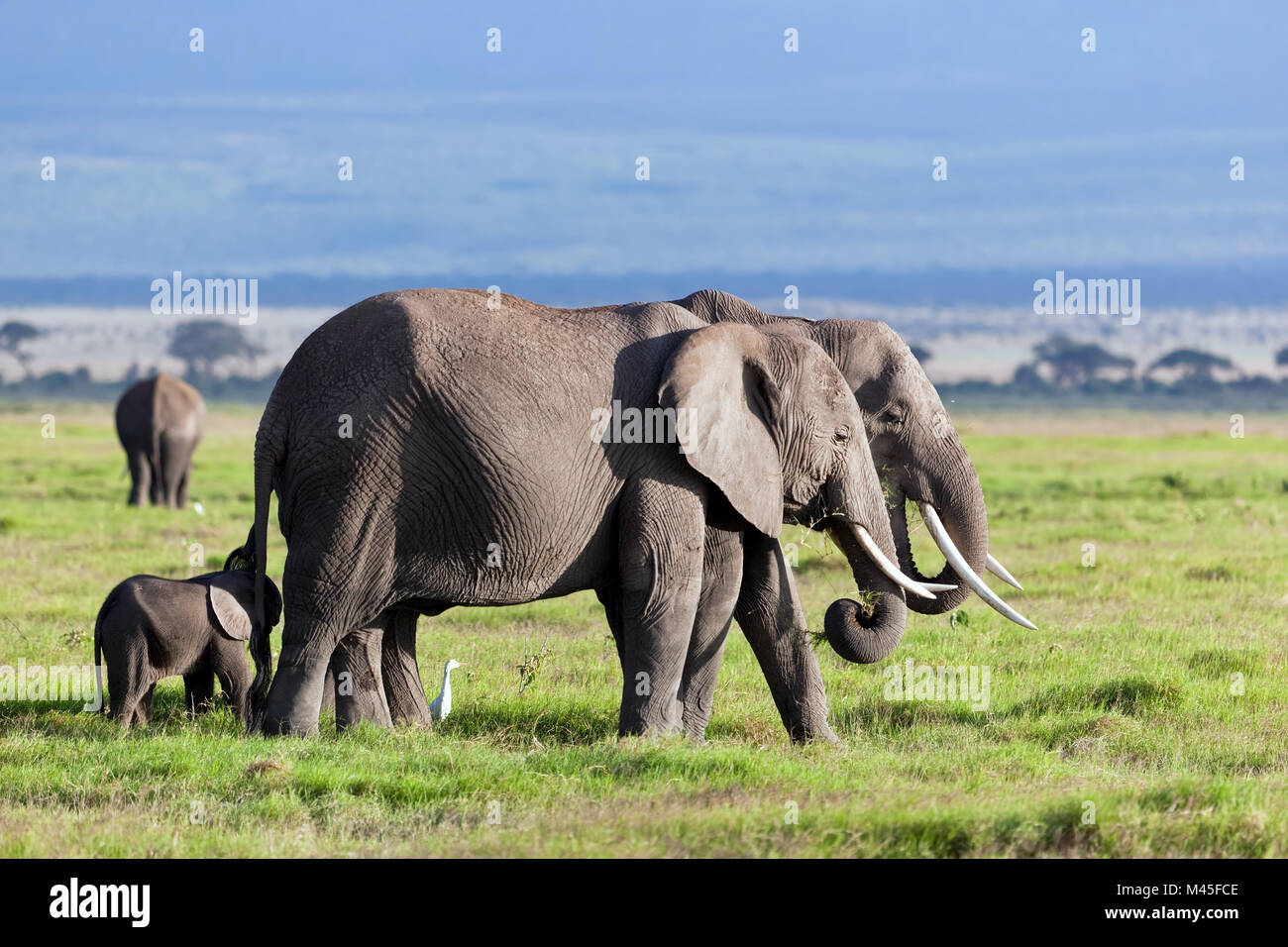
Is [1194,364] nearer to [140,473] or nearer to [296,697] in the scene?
[140,473]

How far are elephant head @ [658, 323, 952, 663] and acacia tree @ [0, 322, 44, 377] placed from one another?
383 feet

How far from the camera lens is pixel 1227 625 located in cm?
1295

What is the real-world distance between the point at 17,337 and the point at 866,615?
118142mm

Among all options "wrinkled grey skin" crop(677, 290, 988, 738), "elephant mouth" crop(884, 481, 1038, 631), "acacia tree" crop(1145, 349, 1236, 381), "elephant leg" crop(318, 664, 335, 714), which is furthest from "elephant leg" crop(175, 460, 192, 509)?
"acacia tree" crop(1145, 349, 1236, 381)

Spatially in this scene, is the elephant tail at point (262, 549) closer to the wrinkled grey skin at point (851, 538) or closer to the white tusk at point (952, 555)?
the wrinkled grey skin at point (851, 538)

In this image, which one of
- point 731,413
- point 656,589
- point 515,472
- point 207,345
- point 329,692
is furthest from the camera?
point 207,345

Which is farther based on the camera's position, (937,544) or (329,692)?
(937,544)

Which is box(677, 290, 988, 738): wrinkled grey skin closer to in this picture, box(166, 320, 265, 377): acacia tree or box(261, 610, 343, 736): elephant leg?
box(261, 610, 343, 736): elephant leg

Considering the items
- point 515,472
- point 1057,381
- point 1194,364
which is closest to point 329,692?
point 515,472

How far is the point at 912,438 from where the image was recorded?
9758 millimetres
